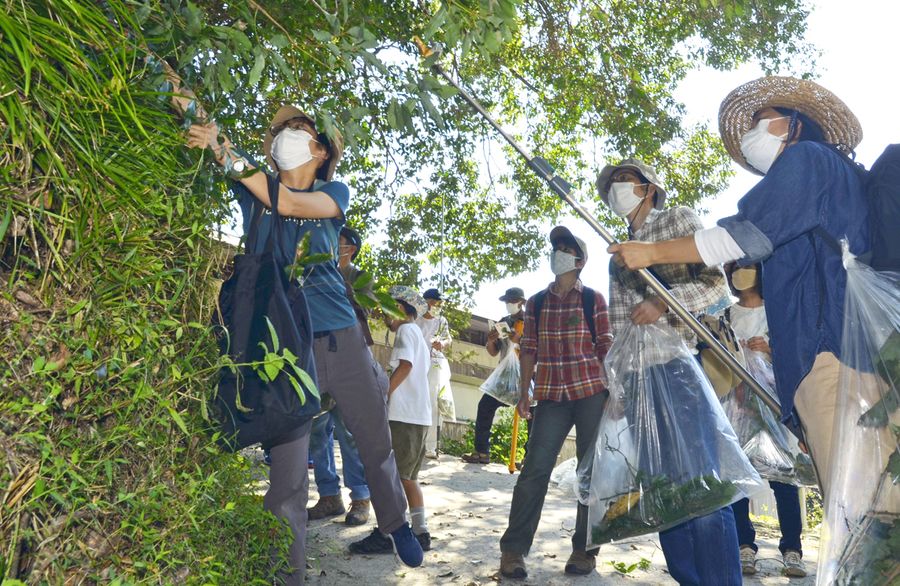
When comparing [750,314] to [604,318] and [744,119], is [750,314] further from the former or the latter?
[744,119]

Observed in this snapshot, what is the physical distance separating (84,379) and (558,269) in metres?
4.20

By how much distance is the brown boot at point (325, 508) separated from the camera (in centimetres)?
657

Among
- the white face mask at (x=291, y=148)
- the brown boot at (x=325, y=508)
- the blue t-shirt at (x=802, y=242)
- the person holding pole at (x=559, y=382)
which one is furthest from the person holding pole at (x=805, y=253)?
the brown boot at (x=325, y=508)

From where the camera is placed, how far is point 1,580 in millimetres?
1859

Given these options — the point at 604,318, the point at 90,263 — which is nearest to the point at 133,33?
the point at 90,263

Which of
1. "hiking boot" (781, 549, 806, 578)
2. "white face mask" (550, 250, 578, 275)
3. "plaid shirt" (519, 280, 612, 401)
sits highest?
"white face mask" (550, 250, 578, 275)

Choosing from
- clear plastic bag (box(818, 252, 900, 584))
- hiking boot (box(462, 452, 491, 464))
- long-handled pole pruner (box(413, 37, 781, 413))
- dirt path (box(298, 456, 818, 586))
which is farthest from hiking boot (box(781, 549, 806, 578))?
hiking boot (box(462, 452, 491, 464))

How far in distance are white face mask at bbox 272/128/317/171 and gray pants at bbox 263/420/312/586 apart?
120cm

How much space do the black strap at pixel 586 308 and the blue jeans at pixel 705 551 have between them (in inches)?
75.1

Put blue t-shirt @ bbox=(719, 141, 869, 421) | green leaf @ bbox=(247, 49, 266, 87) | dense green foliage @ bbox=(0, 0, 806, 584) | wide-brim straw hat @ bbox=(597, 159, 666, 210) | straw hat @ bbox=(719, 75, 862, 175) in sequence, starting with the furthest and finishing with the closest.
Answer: wide-brim straw hat @ bbox=(597, 159, 666, 210)
straw hat @ bbox=(719, 75, 862, 175)
blue t-shirt @ bbox=(719, 141, 869, 421)
green leaf @ bbox=(247, 49, 266, 87)
dense green foliage @ bbox=(0, 0, 806, 584)

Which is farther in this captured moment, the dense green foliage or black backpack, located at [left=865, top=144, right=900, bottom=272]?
black backpack, located at [left=865, top=144, right=900, bottom=272]

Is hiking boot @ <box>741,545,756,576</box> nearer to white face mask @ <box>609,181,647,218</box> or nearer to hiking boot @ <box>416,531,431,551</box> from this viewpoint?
hiking boot @ <box>416,531,431,551</box>

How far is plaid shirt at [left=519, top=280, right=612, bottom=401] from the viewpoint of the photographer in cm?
559

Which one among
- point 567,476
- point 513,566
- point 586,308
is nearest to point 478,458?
point 567,476
